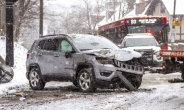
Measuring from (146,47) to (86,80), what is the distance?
9635mm

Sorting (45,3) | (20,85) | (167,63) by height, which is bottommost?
(20,85)

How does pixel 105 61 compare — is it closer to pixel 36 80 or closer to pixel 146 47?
pixel 36 80

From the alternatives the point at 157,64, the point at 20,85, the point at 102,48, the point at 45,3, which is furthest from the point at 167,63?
the point at 45,3

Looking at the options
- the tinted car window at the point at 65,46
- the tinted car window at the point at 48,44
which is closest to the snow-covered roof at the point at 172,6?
the tinted car window at the point at 48,44

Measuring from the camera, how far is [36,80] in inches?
527

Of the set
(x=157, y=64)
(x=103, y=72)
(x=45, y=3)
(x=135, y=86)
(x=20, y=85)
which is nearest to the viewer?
(x=103, y=72)

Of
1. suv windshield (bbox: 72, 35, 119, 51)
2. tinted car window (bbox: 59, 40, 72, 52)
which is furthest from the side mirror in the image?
suv windshield (bbox: 72, 35, 119, 51)

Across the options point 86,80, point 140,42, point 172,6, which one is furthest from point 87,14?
point 86,80

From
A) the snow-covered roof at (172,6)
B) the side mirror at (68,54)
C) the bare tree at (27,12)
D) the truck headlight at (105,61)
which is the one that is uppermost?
the snow-covered roof at (172,6)

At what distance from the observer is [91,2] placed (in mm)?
66812

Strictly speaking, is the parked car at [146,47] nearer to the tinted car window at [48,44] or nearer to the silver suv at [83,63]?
the tinted car window at [48,44]

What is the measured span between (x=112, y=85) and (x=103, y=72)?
0.69 metres

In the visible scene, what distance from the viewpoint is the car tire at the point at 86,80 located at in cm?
1126

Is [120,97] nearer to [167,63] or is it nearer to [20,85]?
[167,63]
